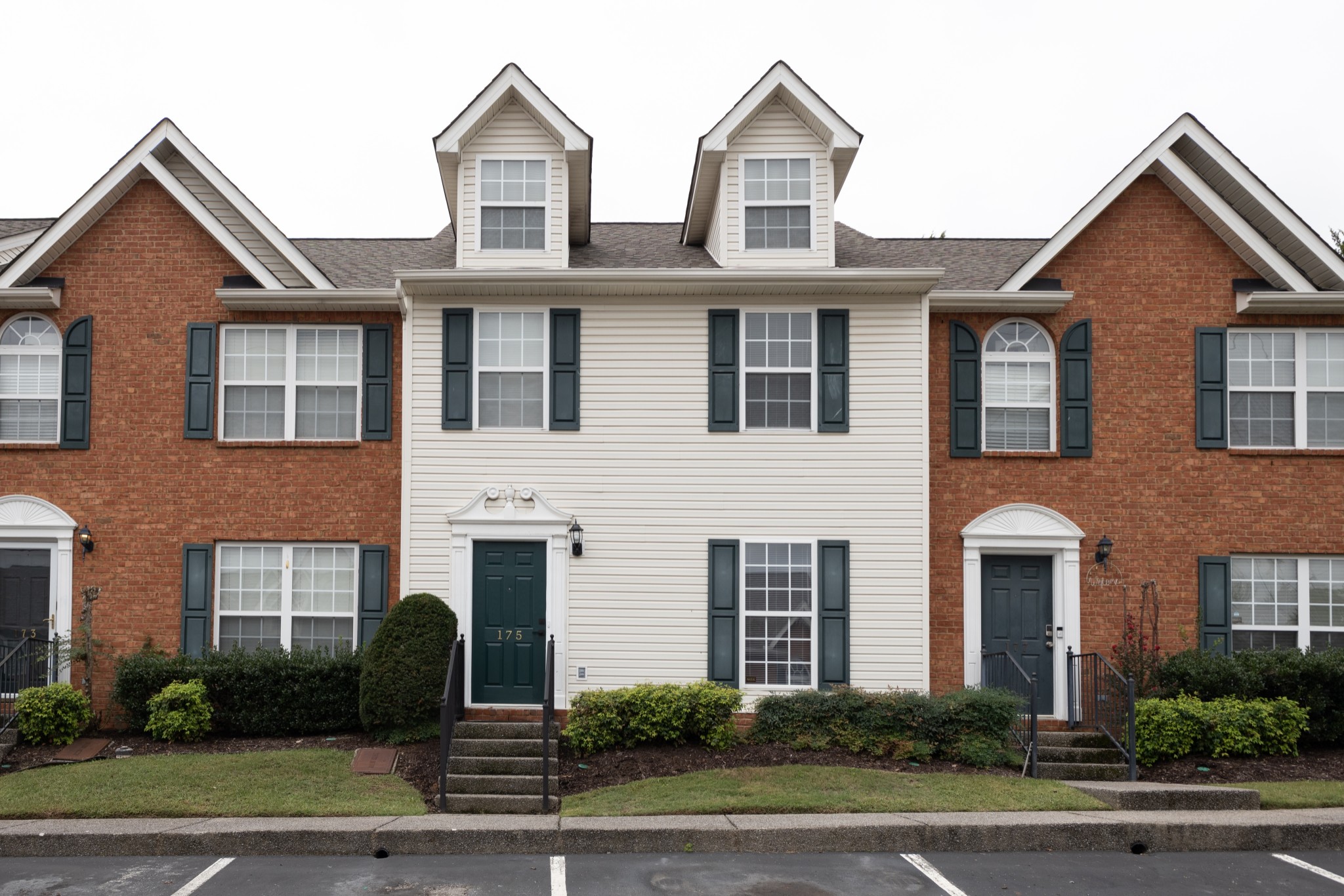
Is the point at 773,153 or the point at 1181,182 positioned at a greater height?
the point at 773,153

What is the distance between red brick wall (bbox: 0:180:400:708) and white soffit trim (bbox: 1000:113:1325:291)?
346 inches

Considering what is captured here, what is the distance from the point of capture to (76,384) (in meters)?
12.5

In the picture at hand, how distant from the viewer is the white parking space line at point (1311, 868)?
7707mm

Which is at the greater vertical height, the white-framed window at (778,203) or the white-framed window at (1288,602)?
the white-framed window at (778,203)

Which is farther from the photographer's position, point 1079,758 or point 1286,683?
point 1286,683

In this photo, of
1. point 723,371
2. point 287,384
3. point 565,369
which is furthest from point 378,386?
point 723,371

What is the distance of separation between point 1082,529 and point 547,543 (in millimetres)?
7155

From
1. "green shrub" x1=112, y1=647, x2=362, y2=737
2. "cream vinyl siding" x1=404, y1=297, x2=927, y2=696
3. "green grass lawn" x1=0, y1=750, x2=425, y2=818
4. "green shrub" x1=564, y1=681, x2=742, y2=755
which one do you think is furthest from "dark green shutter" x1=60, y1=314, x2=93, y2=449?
"green shrub" x1=564, y1=681, x2=742, y2=755

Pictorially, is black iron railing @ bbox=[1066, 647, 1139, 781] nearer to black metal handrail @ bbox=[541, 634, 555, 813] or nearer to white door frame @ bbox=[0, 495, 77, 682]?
black metal handrail @ bbox=[541, 634, 555, 813]

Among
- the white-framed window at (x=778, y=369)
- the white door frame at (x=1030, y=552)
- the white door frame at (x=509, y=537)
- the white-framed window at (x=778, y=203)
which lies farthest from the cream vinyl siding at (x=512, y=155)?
the white door frame at (x=1030, y=552)

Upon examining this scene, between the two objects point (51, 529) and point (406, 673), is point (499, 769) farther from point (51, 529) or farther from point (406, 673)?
point (51, 529)

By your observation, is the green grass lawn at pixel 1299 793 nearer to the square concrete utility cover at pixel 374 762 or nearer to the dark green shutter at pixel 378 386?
the square concrete utility cover at pixel 374 762

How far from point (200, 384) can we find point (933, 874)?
35.3 ft

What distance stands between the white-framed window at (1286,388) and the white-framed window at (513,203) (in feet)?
31.1
